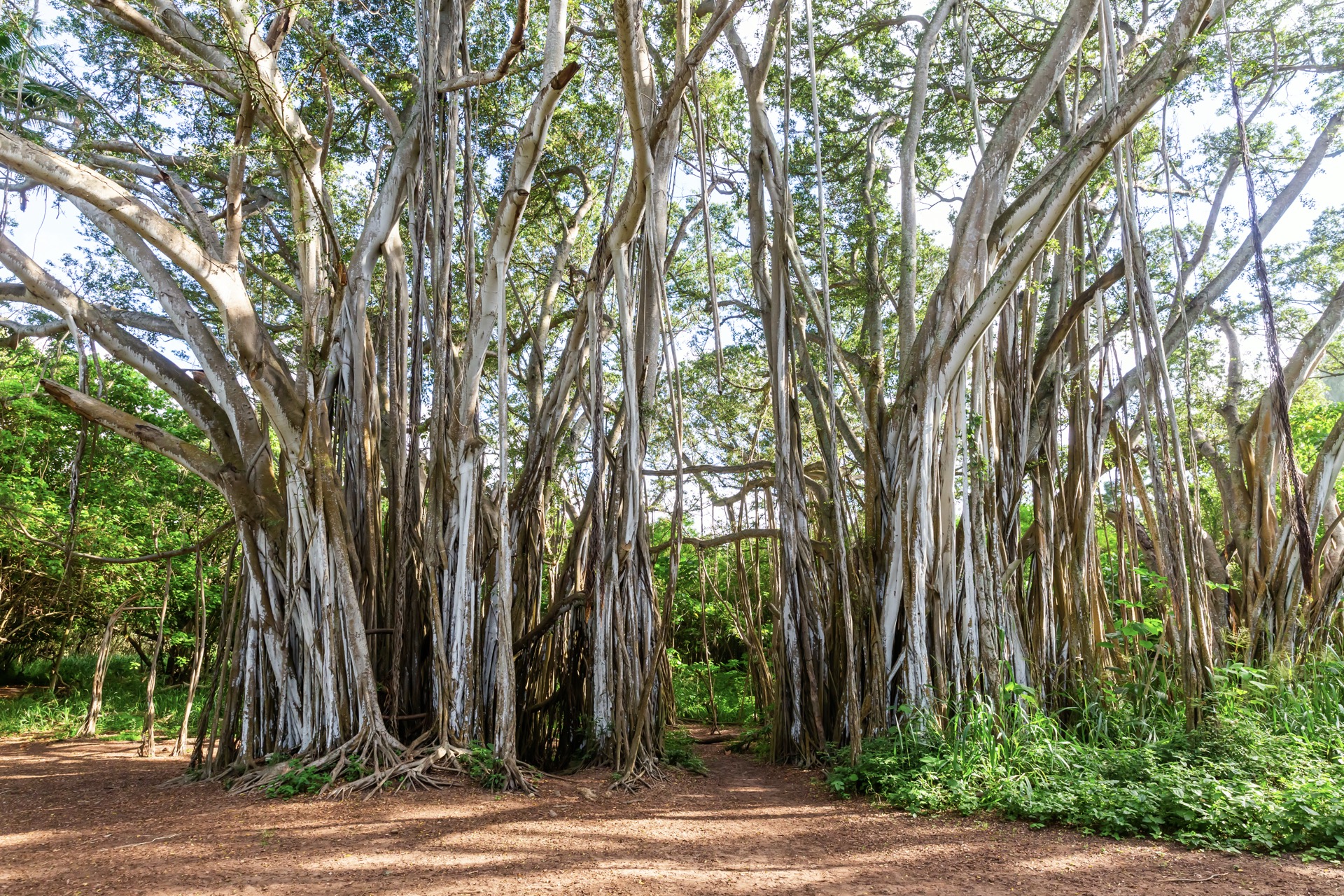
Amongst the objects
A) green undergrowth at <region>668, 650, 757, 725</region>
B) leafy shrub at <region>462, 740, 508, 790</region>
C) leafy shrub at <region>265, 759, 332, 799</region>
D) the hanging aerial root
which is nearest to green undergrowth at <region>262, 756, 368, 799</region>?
leafy shrub at <region>265, 759, 332, 799</region>

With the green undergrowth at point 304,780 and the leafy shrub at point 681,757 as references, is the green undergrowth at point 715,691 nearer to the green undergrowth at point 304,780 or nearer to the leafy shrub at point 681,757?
the leafy shrub at point 681,757

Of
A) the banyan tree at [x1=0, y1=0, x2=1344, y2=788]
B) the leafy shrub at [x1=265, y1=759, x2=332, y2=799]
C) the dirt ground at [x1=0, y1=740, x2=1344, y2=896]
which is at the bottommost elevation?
the dirt ground at [x1=0, y1=740, x2=1344, y2=896]

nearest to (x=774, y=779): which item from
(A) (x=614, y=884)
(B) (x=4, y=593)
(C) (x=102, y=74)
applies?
(A) (x=614, y=884)

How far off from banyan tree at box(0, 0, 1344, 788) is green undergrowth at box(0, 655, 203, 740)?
13.9 feet

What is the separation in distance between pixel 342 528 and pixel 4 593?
29.0 feet

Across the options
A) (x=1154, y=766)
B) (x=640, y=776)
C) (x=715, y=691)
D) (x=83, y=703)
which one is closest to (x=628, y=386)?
(x=640, y=776)

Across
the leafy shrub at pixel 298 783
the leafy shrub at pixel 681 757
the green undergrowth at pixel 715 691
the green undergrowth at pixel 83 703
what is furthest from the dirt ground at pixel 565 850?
the green undergrowth at pixel 715 691

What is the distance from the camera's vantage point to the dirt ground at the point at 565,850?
8.23 feet

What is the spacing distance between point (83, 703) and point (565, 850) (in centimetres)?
945

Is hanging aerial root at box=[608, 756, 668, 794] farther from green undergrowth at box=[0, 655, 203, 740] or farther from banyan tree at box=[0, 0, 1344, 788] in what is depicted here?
green undergrowth at box=[0, 655, 203, 740]

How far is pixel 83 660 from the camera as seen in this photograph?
13.8 meters

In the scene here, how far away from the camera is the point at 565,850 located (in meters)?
2.94

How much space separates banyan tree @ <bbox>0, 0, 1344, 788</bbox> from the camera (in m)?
4.01

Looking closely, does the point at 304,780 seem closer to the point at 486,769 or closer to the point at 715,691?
the point at 486,769
